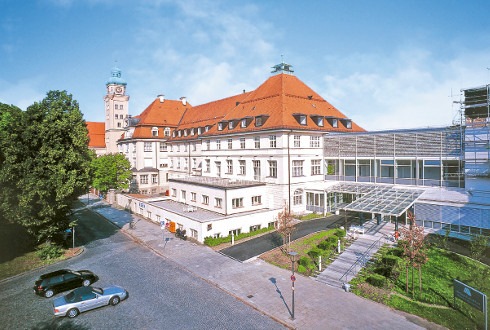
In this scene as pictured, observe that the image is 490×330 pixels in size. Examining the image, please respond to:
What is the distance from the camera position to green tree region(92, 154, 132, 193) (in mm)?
50312

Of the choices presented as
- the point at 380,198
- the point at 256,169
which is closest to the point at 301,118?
the point at 256,169

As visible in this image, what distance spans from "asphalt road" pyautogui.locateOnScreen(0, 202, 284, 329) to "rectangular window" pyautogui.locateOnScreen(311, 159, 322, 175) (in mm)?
21856

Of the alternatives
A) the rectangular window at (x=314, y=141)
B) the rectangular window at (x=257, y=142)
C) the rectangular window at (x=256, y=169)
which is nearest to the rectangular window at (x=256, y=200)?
the rectangular window at (x=256, y=169)

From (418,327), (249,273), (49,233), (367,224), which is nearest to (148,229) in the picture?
(49,233)

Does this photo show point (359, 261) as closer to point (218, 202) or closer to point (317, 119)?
point (218, 202)

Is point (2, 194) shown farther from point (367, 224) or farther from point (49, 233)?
point (367, 224)

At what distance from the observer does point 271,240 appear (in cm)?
2947

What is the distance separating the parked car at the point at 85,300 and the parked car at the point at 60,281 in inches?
98.1

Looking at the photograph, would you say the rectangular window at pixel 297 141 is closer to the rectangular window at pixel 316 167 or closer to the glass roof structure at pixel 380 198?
the rectangular window at pixel 316 167

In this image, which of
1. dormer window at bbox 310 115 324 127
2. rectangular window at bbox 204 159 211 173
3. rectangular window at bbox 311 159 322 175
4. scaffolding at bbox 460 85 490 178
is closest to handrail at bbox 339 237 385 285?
scaffolding at bbox 460 85 490 178

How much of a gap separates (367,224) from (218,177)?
75.0 ft

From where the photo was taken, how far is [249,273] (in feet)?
73.9

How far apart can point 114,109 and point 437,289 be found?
7120cm

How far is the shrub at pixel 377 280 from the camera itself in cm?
1972
